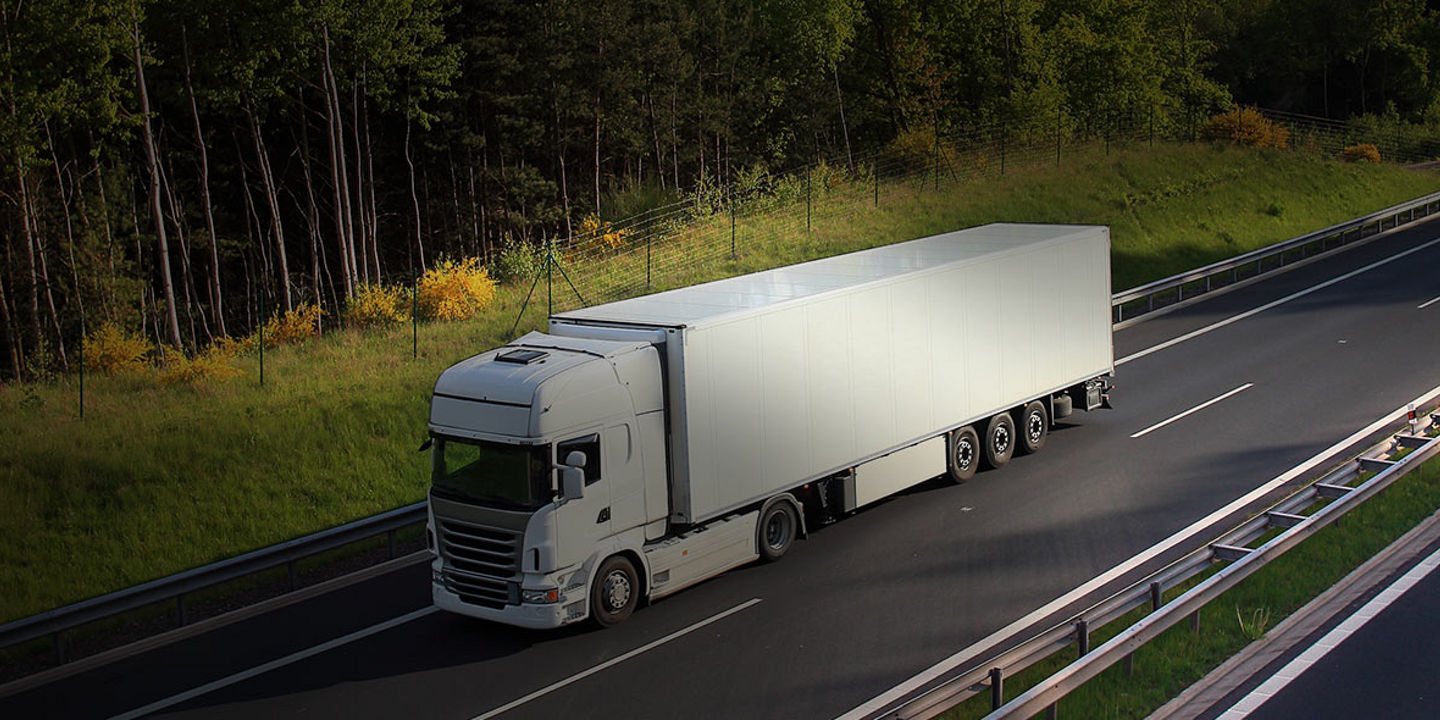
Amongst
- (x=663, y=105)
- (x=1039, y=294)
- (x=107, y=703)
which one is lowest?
(x=107, y=703)

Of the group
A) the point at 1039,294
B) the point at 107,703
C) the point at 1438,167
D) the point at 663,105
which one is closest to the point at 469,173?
the point at 663,105

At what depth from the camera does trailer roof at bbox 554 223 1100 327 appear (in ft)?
51.0

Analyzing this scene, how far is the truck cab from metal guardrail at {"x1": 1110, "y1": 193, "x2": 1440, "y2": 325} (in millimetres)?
15691

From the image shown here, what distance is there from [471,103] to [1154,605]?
52424 mm

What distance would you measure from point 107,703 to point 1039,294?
43.8 feet

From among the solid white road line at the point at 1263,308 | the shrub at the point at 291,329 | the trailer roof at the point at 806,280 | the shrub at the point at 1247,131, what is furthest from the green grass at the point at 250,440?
the shrub at the point at 1247,131

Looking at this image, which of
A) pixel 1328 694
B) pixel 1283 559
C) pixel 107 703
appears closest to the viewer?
pixel 1328 694

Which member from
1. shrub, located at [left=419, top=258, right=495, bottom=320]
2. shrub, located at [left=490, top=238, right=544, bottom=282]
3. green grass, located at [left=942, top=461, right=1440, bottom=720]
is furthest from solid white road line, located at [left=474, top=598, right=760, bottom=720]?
shrub, located at [left=490, top=238, right=544, bottom=282]

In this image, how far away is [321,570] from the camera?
16891 mm

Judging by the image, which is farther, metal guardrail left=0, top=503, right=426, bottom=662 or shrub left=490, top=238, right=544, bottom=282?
shrub left=490, top=238, right=544, bottom=282

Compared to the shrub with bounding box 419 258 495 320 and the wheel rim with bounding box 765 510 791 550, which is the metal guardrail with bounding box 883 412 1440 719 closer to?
the wheel rim with bounding box 765 510 791 550

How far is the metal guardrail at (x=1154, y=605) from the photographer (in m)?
10.1

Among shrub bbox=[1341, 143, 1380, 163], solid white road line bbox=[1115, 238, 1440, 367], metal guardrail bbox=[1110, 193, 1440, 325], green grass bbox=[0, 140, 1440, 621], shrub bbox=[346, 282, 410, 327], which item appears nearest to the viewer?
green grass bbox=[0, 140, 1440, 621]

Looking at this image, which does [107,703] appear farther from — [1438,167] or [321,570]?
[1438,167]
